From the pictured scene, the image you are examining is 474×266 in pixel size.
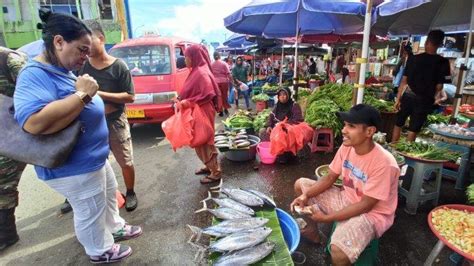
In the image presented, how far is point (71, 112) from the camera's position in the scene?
179cm

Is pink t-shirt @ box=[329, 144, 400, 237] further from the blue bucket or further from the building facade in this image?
the building facade

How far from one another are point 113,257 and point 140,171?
2.42 metres

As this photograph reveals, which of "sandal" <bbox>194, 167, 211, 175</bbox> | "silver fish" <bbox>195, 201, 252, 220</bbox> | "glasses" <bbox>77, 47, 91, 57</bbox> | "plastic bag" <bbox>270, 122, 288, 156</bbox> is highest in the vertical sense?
"glasses" <bbox>77, 47, 91, 57</bbox>

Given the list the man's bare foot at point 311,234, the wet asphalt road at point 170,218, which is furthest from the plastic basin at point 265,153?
the man's bare foot at point 311,234

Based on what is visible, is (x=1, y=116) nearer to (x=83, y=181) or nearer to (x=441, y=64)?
(x=83, y=181)

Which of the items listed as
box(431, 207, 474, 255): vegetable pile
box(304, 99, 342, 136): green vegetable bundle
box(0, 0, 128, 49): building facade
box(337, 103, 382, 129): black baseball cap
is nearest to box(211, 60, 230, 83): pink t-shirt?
box(304, 99, 342, 136): green vegetable bundle

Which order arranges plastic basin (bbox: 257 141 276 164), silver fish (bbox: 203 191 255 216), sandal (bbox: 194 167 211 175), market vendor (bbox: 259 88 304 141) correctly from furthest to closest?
plastic basin (bbox: 257 141 276 164), market vendor (bbox: 259 88 304 141), sandal (bbox: 194 167 211 175), silver fish (bbox: 203 191 255 216)

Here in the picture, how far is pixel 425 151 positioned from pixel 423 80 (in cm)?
156

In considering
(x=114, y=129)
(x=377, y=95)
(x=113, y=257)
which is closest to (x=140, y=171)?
(x=114, y=129)

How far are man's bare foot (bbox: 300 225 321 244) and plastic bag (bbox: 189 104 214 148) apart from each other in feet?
6.35

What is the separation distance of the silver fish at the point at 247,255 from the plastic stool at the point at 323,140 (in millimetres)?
3699

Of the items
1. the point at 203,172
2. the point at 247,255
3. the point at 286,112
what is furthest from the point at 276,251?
the point at 286,112

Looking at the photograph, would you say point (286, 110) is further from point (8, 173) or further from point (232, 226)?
point (8, 173)

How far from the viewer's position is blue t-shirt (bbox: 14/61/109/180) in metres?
1.71
